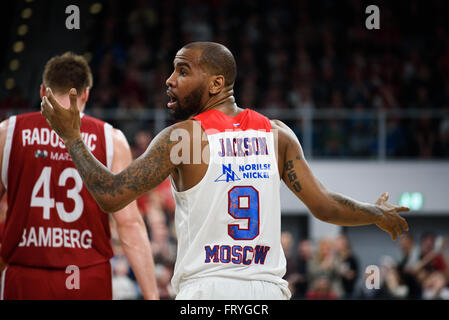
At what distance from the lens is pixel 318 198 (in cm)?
314

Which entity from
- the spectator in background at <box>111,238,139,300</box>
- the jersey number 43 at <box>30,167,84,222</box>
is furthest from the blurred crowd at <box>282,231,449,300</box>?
the jersey number 43 at <box>30,167,84,222</box>

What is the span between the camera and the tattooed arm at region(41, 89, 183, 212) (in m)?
2.81

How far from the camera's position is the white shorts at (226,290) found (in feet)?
9.07

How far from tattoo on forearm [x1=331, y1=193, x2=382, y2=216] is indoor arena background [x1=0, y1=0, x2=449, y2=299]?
17.2 feet

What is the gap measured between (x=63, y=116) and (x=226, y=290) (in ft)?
3.26

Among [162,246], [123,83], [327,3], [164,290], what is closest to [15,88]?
[123,83]

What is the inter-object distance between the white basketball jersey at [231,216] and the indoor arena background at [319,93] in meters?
5.43

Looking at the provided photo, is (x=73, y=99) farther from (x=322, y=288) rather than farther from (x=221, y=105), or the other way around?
(x=322, y=288)

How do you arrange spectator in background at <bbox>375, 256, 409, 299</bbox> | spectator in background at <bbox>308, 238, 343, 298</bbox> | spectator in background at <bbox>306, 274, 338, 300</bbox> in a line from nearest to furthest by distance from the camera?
spectator in background at <bbox>306, 274, 338, 300</bbox> < spectator in background at <bbox>375, 256, 409, 299</bbox> < spectator in background at <bbox>308, 238, 343, 298</bbox>

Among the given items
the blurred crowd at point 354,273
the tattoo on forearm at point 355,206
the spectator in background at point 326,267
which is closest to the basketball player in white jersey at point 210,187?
the tattoo on forearm at point 355,206

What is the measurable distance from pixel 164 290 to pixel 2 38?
10.8 ft

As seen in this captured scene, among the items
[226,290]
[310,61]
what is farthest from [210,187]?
[310,61]

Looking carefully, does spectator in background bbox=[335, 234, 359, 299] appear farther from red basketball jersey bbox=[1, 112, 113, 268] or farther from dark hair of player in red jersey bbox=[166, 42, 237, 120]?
dark hair of player in red jersey bbox=[166, 42, 237, 120]

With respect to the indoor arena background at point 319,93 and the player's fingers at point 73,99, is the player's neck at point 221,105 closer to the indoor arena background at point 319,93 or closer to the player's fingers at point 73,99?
the player's fingers at point 73,99
